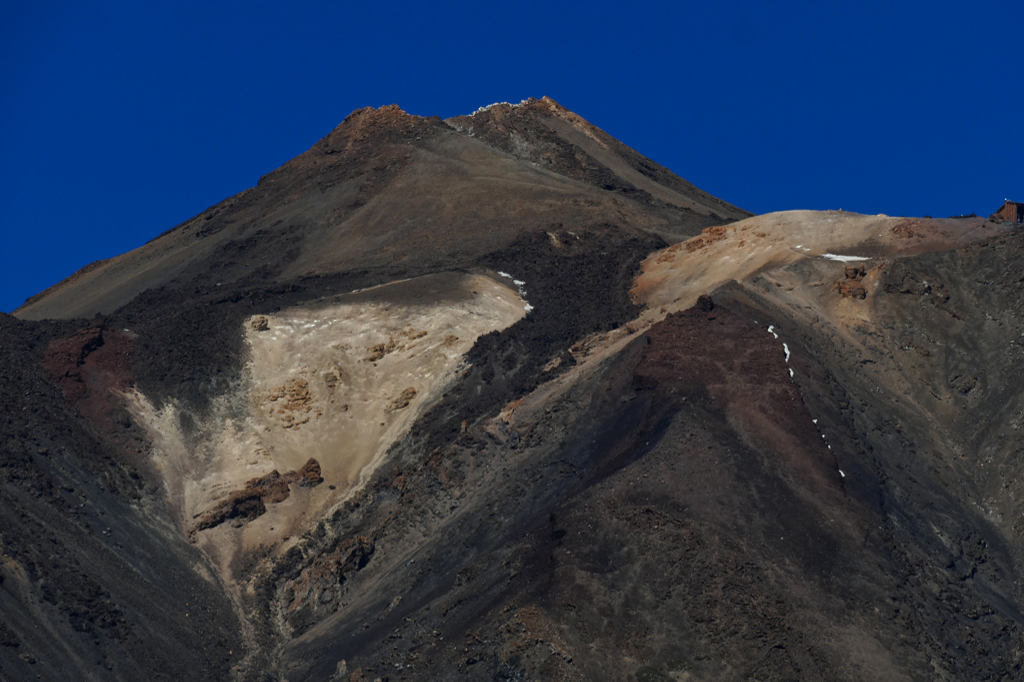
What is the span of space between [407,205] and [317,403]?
81.5 feet

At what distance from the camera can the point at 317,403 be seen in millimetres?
42625

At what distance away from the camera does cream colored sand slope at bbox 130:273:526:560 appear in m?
39.6

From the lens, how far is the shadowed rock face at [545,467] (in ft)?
83.8

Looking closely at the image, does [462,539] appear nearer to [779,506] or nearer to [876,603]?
[779,506]

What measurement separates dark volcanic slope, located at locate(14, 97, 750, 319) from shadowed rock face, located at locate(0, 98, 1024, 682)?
11.5ft

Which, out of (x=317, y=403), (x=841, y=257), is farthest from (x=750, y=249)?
(x=317, y=403)

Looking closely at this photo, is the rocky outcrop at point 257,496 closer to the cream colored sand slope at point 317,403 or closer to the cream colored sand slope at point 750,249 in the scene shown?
the cream colored sand slope at point 317,403

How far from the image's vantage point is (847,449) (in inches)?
1261

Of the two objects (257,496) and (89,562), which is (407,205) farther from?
(89,562)

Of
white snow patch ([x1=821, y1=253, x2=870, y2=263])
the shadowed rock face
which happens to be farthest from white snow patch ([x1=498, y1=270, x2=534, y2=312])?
white snow patch ([x1=821, y1=253, x2=870, y2=263])

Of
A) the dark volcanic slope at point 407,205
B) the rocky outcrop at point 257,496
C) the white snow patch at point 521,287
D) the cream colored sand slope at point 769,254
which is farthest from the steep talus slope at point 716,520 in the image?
the dark volcanic slope at point 407,205

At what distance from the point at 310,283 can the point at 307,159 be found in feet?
82.2

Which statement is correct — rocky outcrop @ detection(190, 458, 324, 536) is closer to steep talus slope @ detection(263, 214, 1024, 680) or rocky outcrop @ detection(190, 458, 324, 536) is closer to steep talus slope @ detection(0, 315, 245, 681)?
steep talus slope @ detection(0, 315, 245, 681)

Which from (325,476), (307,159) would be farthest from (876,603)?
(307,159)
